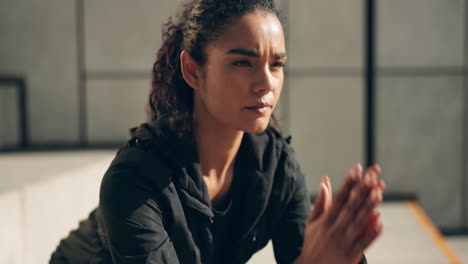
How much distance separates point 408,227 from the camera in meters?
2.77

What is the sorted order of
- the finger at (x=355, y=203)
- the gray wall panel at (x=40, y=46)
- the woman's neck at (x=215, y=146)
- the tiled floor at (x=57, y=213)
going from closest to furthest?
the finger at (x=355, y=203) < the woman's neck at (x=215, y=146) < the tiled floor at (x=57, y=213) < the gray wall panel at (x=40, y=46)

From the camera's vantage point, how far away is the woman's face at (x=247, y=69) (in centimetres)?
110

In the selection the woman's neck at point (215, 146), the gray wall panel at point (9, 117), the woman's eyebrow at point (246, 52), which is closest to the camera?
the woman's eyebrow at point (246, 52)

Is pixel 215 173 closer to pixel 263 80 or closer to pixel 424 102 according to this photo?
pixel 263 80

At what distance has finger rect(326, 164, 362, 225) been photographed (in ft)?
2.96

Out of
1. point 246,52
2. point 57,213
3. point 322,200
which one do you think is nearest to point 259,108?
point 246,52

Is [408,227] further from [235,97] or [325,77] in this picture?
[235,97]

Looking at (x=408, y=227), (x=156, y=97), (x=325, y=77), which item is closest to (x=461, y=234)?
(x=408, y=227)

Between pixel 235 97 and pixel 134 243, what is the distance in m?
0.31

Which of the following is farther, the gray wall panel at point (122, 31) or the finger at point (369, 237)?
the gray wall panel at point (122, 31)

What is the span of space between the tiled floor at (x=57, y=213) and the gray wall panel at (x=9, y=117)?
0.24 m

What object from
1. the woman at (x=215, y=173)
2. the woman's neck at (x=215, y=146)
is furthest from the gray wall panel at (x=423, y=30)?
the woman's neck at (x=215, y=146)

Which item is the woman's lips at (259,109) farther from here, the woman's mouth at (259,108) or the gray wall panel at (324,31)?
the gray wall panel at (324,31)

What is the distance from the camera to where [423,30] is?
10.7ft
